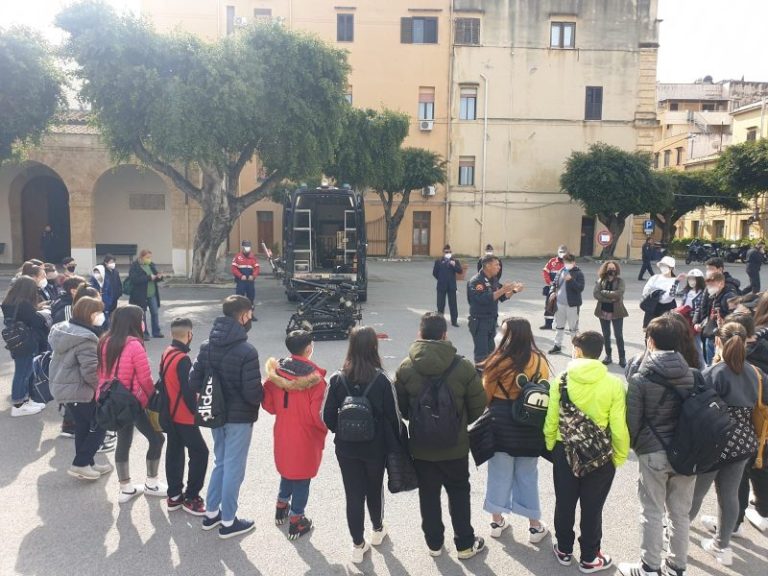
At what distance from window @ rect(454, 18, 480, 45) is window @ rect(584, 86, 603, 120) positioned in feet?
22.8

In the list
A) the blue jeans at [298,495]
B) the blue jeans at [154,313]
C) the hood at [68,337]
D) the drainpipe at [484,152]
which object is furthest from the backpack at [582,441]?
the drainpipe at [484,152]

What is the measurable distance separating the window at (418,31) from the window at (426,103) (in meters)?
2.52

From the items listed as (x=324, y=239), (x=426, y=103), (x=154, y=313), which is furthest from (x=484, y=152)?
(x=154, y=313)

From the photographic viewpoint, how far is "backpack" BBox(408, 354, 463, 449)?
143 inches

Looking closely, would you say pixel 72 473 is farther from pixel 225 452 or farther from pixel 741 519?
pixel 741 519

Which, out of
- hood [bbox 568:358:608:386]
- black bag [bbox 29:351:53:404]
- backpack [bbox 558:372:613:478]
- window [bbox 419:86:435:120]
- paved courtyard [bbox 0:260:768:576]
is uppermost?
window [bbox 419:86:435:120]

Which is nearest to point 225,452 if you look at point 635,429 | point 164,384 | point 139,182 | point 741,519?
point 164,384

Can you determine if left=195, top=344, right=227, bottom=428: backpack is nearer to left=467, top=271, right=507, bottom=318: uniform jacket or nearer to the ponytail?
the ponytail

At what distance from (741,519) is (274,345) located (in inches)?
307

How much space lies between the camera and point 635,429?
3615mm

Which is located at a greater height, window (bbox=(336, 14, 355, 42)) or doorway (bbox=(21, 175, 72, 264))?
window (bbox=(336, 14, 355, 42))

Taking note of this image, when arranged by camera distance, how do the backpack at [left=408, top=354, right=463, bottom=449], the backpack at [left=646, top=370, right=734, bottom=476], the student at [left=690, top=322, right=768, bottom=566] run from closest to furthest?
the backpack at [left=646, top=370, right=734, bottom=476] → the backpack at [left=408, top=354, right=463, bottom=449] → the student at [left=690, top=322, right=768, bottom=566]

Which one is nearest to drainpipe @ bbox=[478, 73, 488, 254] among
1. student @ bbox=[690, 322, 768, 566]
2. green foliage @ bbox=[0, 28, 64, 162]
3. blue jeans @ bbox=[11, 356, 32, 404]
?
green foliage @ bbox=[0, 28, 64, 162]

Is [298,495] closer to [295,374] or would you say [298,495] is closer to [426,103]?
[295,374]
